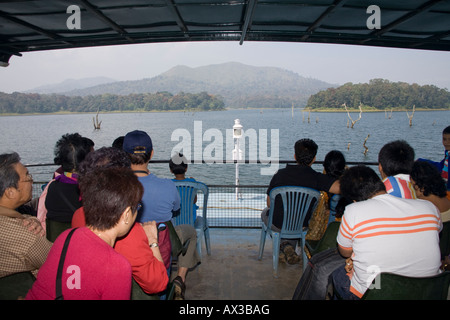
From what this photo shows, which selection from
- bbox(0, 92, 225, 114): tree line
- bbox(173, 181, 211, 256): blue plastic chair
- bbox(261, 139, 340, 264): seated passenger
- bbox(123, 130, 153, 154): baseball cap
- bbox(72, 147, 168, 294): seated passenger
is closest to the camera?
bbox(72, 147, 168, 294): seated passenger

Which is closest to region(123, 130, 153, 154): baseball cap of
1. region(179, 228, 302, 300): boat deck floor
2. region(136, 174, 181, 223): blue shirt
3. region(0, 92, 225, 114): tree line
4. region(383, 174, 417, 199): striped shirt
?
region(136, 174, 181, 223): blue shirt

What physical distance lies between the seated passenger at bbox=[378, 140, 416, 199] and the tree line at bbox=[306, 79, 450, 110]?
127476mm

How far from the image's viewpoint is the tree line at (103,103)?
373 ft

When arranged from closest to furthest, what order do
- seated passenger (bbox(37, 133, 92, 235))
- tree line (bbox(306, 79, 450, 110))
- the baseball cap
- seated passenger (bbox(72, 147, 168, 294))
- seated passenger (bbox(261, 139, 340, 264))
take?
seated passenger (bbox(72, 147, 168, 294)) < seated passenger (bbox(37, 133, 92, 235)) < the baseball cap < seated passenger (bbox(261, 139, 340, 264)) < tree line (bbox(306, 79, 450, 110))

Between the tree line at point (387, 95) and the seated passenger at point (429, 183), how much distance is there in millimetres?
127500

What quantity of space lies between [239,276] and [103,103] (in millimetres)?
145571

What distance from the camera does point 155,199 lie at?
2.18m

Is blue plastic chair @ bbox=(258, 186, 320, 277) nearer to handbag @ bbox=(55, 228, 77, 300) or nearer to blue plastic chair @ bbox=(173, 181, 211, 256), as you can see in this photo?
blue plastic chair @ bbox=(173, 181, 211, 256)

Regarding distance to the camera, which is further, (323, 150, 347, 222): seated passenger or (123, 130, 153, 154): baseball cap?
(323, 150, 347, 222): seated passenger

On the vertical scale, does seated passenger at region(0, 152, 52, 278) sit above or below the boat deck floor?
above

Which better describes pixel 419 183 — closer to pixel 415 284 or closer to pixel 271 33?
pixel 415 284

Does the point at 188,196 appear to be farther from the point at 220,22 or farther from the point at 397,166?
the point at 220,22

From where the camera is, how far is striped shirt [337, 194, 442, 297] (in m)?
1.49

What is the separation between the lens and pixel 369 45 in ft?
13.3
